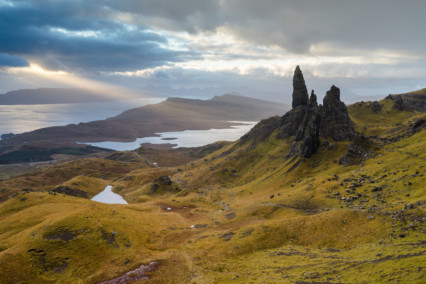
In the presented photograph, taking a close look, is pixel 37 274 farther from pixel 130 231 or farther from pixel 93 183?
pixel 93 183

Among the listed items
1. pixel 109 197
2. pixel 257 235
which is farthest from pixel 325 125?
pixel 109 197

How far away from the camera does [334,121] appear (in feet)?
427

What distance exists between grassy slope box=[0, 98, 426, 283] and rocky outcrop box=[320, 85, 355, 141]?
25373 mm

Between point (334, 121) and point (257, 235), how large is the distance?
8907 cm

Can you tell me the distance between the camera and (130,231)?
74.8 m

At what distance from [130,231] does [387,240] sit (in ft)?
205

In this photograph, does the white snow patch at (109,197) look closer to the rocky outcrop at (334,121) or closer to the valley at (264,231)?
the valley at (264,231)

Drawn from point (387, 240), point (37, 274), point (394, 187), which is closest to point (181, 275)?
point (37, 274)

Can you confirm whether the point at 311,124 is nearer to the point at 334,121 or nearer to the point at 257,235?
the point at 334,121

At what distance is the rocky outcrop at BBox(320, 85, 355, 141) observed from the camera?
126 meters

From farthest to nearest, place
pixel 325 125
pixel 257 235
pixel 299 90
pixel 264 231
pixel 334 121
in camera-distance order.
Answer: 1. pixel 299 90
2. pixel 325 125
3. pixel 334 121
4. pixel 264 231
5. pixel 257 235

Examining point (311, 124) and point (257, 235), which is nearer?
point (257, 235)

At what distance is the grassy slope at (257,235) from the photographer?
44375mm

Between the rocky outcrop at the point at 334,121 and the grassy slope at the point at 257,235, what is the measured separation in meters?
25.4
